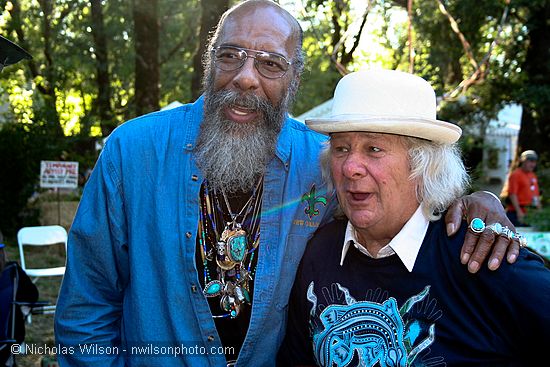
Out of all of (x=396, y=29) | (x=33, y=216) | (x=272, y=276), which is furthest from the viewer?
(x=396, y=29)

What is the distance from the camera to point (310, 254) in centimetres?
261

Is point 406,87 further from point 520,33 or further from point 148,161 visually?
point 520,33

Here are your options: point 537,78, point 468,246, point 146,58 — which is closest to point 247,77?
point 468,246

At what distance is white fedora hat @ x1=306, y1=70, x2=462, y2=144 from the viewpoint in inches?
90.4

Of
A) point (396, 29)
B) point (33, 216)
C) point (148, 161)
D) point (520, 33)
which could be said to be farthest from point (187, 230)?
point (396, 29)

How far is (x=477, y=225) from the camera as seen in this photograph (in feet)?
7.32

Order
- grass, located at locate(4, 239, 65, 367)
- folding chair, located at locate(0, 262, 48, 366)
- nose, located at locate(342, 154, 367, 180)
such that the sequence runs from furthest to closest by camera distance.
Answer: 1. grass, located at locate(4, 239, 65, 367)
2. folding chair, located at locate(0, 262, 48, 366)
3. nose, located at locate(342, 154, 367, 180)

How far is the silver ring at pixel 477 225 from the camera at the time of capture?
2221 millimetres

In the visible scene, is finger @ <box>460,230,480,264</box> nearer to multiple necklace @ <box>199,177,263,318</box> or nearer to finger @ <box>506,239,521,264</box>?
finger @ <box>506,239,521,264</box>

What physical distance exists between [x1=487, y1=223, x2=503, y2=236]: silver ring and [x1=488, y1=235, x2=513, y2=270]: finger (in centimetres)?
2

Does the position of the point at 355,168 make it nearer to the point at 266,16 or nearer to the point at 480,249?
the point at 480,249

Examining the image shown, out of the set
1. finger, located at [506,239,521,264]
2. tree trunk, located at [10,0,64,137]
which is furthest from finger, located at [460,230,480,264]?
tree trunk, located at [10,0,64,137]

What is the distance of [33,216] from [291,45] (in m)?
11.5

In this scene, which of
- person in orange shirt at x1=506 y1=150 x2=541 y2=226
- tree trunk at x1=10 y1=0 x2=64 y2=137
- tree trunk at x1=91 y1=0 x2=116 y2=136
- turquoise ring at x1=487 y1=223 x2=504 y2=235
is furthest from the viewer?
tree trunk at x1=91 y1=0 x2=116 y2=136
